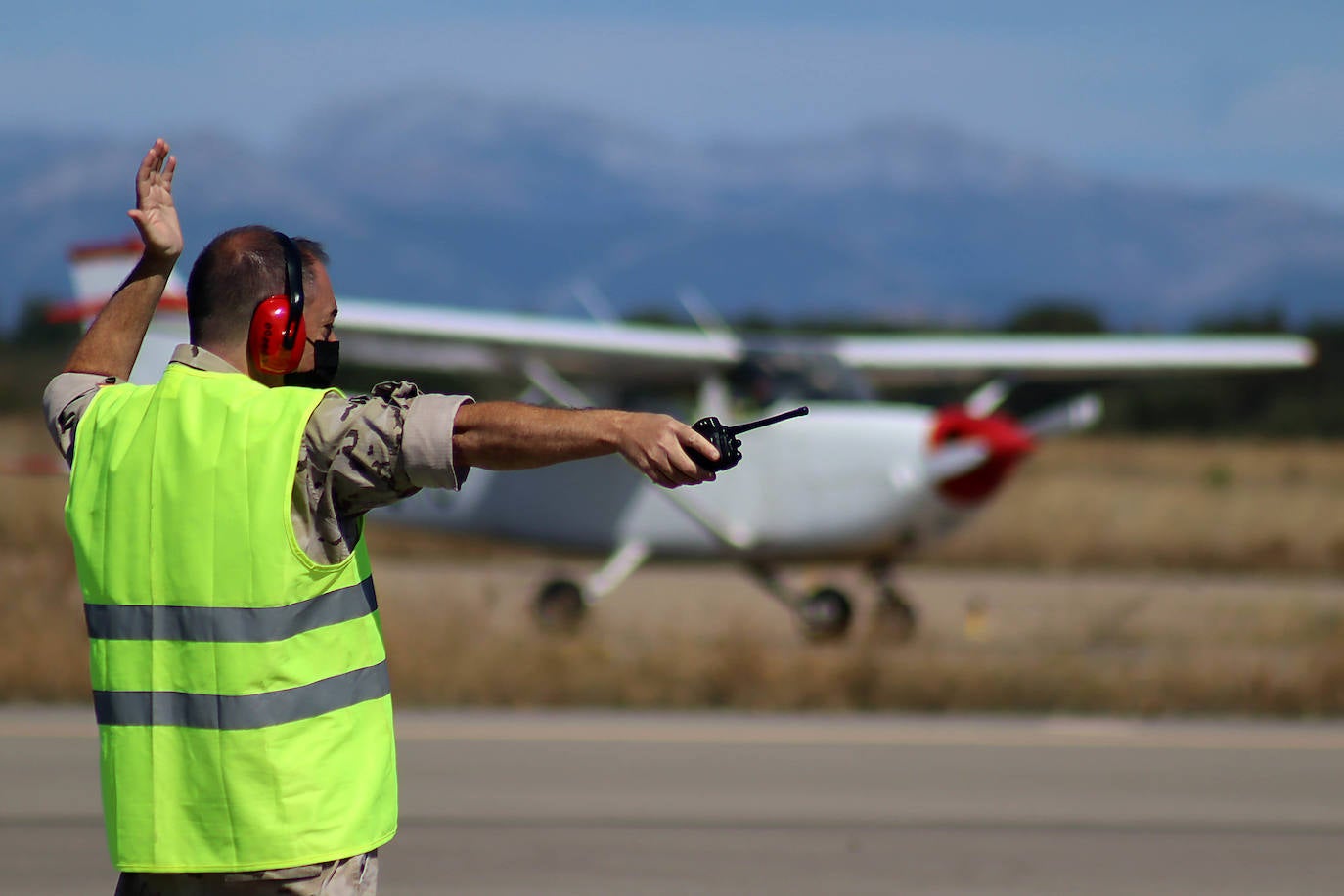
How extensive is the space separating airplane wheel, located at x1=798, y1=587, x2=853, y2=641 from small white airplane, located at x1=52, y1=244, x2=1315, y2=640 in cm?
1

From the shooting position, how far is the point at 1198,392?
6094cm

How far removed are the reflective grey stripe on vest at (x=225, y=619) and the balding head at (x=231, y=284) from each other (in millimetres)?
439

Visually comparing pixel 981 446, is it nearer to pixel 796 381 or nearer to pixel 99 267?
pixel 796 381

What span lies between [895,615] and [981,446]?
64.7 inches

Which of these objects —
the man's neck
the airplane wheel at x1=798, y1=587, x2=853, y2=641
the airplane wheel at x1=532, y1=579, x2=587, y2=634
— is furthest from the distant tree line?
the man's neck

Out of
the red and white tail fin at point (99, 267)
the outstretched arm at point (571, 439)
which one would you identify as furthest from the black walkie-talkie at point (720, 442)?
the red and white tail fin at point (99, 267)

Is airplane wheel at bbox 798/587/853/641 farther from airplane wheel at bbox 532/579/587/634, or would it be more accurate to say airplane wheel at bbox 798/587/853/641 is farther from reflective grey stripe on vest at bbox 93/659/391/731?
reflective grey stripe on vest at bbox 93/659/391/731

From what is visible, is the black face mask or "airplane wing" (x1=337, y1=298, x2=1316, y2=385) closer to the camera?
the black face mask

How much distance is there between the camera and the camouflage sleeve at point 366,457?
8.15ft

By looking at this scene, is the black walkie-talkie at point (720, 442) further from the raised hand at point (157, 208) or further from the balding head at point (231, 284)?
the raised hand at point (157, 208)

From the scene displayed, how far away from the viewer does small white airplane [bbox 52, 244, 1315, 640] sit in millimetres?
13164

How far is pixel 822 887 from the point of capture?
5.64 meters

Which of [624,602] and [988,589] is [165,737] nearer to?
[624,602]

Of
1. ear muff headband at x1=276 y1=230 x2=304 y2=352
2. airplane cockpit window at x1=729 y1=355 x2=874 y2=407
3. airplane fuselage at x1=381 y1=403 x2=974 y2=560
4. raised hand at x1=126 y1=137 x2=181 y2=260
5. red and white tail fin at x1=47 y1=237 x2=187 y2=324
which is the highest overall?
red and white tail fin at x1=47 y1=237 x2=187 y2=324
